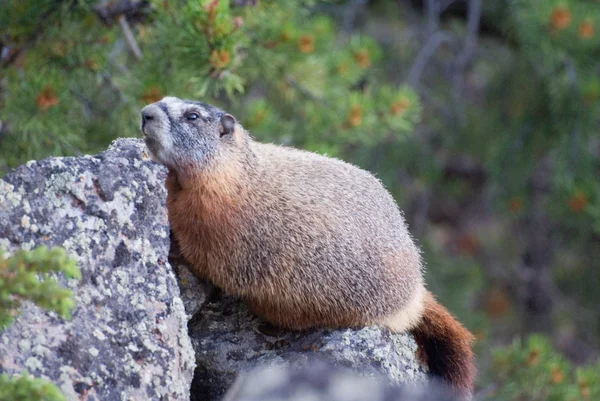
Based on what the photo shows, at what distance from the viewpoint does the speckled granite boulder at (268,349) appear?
3.73m

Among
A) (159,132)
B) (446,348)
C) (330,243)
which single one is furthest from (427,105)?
(159,132)

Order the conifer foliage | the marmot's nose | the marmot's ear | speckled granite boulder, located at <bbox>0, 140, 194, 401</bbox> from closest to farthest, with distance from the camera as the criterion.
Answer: speckled granite boulder, located at <bbox>0, 140, 194, 401</bbox> → the marmot's nose → the marmot's ear → the conifer foliage

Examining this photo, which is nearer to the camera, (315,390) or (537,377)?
(315,390)

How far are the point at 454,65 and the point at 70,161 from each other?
20.9ft

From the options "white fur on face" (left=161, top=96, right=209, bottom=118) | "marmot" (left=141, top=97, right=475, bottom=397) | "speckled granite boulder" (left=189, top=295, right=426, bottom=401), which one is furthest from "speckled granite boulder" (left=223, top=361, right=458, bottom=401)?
"white fur on face" (left=161, top=96, right=209, bottom=118)

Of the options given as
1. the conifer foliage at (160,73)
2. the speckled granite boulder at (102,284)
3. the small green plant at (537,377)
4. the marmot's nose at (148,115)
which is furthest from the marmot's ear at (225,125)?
the small green plant at (537,377)

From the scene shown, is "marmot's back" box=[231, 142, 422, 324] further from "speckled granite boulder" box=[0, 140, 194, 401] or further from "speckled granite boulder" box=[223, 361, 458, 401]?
"speckled granite boulder" box=[223, 361, 458, 401]

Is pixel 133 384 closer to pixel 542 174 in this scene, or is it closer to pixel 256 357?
pixel 256 357

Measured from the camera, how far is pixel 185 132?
4.01m

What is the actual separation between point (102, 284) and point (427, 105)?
6.22m

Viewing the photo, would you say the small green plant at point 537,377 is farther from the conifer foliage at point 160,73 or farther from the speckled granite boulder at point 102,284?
the speckled granite boulder at point 102,284

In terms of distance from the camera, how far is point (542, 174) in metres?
9.55

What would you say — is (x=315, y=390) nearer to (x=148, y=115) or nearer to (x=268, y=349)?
(x=268, y=349)

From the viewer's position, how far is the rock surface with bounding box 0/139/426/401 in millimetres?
2959
